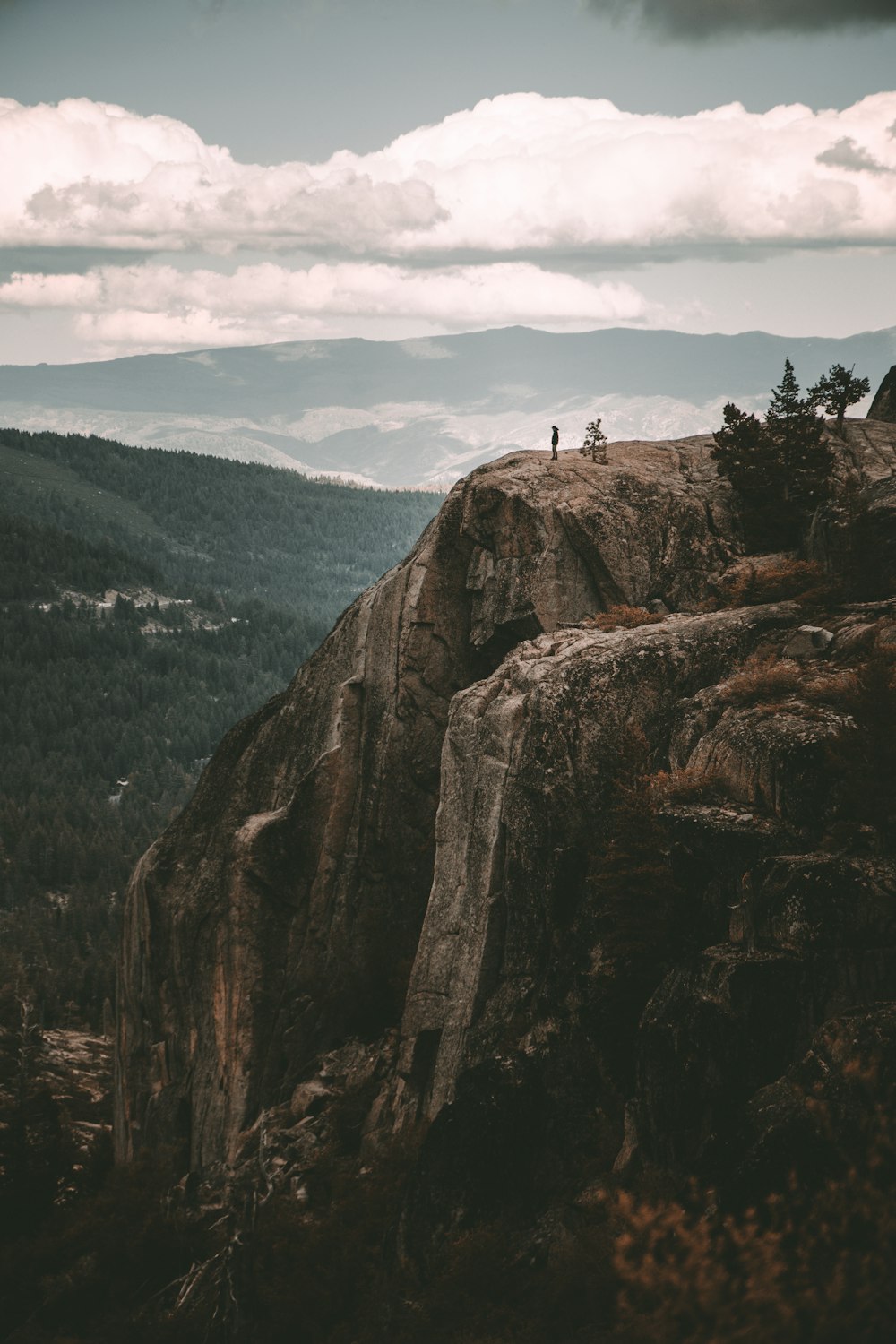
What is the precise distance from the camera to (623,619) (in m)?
32.5

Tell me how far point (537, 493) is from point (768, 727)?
1666 centimetres

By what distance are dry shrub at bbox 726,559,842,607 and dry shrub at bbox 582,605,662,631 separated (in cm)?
252

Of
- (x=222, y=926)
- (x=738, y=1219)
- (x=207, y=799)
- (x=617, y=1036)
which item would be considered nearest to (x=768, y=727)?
(x=617, y=1036)

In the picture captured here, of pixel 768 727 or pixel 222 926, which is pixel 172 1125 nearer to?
pixel 222 926

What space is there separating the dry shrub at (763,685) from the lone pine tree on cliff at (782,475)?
1178 centimetres

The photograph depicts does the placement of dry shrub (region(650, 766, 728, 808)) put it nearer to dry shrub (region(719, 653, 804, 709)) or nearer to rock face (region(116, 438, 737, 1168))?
dry shrub (region(719, 653, 804, 709))

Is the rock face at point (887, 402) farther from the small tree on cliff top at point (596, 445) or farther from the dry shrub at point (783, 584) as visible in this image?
the dry shrub at point (783, 584)

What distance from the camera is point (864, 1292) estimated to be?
1373cm

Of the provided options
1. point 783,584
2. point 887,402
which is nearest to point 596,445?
point 783,584

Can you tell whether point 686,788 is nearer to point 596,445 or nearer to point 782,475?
point 782,475

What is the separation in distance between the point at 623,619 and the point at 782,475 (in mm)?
8993

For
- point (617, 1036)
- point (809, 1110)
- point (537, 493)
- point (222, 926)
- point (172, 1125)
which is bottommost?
point (172, 1125)

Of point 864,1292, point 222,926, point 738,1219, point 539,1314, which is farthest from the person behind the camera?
point 222,926

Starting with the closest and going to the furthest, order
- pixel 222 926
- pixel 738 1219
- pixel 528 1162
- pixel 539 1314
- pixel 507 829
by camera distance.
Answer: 1. pixel 738 1219
2. pixel 539 1314
3. pixel 528 1162
4. pixel 507 829
5. pixel 222 926
